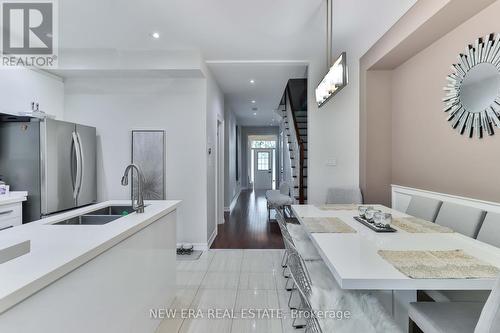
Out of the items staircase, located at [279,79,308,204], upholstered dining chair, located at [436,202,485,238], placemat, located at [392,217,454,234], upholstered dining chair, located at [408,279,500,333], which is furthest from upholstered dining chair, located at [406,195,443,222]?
staircase, located at [279,79,308,204]

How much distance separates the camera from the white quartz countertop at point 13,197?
2623 mm

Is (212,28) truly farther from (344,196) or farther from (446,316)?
(446,316)

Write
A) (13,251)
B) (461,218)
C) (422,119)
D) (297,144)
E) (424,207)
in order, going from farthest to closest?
A: (297,144)
(422,119)
(424,207)
(461,218)
(13,251)

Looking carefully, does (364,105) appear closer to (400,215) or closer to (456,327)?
(400,215)

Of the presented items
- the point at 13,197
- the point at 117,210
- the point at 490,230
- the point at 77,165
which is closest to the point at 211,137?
the point at 77,165

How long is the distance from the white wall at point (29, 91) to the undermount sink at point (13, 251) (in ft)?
9.76

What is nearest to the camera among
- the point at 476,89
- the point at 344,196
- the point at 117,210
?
the point at 476,89

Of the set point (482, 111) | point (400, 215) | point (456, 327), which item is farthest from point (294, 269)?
point (482, 111)

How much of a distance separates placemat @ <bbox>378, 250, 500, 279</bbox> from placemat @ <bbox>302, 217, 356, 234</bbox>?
47 cm

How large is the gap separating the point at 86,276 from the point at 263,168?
11.7 meters

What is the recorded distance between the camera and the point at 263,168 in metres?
12.8

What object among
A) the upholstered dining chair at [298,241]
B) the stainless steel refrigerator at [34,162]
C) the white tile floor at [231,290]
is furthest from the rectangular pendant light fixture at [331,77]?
Answer: the stainless steel refrigerator at [34,162]

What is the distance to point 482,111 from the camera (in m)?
2.19

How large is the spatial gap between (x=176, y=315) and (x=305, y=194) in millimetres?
3062
